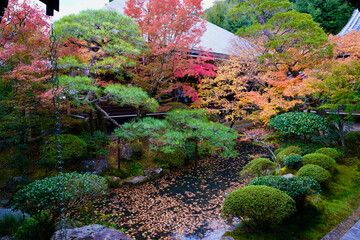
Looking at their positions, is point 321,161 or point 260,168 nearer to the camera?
point 321,161

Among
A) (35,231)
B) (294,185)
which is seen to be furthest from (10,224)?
(294,185)

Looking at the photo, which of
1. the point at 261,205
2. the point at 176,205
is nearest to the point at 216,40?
the point at 176,205

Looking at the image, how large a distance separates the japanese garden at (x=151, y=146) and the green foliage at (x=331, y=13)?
459 inches

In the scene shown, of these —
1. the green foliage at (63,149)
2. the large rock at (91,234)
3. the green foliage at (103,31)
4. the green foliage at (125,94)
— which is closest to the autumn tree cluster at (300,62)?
the green foliage at (125,94)

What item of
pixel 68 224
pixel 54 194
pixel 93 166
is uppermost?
pixel 54 194

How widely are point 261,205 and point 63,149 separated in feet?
18.8

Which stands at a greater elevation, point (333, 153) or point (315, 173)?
point (333, 153)

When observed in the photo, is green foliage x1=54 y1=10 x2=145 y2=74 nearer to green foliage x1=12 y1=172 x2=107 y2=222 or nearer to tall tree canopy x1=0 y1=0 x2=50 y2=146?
tall tree canopy x1=0 y1=0 x2=50 y2=146

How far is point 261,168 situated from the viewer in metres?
7.04

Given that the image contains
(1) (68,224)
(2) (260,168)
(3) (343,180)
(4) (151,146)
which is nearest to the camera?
(1) (68,224)

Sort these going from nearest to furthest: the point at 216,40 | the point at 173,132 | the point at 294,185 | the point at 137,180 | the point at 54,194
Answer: the point at 54,194, the point at 294,185, the point at 137,180, the point at 173,132, the point at 216,40

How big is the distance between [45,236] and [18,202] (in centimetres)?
79

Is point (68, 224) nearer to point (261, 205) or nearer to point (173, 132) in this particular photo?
point (261, 205)

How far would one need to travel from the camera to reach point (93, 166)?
7496 millimetres
